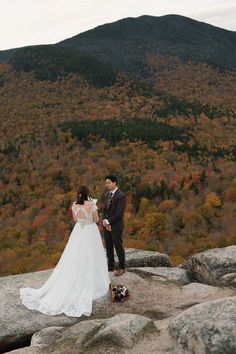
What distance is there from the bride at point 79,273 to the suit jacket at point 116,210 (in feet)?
1.85

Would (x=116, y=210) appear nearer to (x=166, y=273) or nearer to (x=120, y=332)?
(x=166, y=273)

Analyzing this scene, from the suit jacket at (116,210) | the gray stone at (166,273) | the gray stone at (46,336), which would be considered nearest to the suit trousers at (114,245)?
the suit jacket at (116,210)

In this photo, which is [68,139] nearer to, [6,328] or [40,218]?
[40,218]

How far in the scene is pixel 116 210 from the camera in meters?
11.1

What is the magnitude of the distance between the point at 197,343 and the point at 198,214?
4699cm

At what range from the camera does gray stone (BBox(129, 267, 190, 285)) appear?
41.4 ft

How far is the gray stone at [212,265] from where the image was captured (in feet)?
40.8

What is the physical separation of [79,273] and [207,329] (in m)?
4.36

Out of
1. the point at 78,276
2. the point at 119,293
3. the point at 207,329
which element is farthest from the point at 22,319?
the point at 207,329

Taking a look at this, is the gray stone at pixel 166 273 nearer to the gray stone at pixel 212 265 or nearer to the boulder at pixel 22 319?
the gray stone at pixel 212 265

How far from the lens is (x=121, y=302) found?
35.5ft

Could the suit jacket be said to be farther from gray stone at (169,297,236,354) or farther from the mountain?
the mountain

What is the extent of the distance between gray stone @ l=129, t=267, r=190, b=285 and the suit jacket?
93.0 inches

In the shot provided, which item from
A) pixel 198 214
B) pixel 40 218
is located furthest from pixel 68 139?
pixel 198 214
